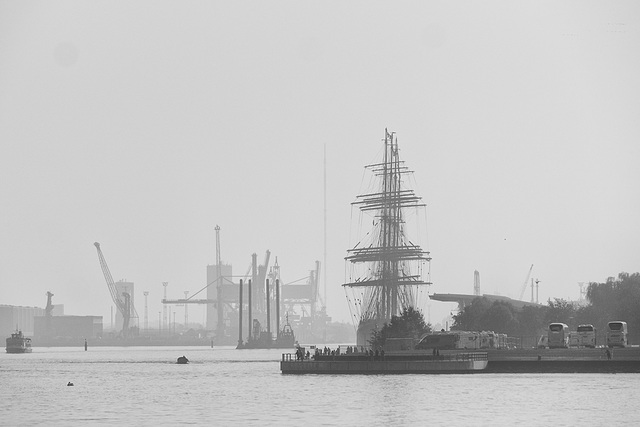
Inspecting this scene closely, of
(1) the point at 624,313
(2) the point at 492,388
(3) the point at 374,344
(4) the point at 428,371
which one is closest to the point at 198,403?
(2) the point at 492,388

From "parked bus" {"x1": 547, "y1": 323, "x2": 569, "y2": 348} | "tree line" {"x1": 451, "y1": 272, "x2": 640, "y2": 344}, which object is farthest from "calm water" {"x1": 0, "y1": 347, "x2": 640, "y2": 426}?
"tree line" {"x1": 451, "y1": 272, "x2": 640, "y2": 344}

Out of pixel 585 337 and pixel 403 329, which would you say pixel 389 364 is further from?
pixel 403 329

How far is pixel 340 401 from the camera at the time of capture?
92750mm

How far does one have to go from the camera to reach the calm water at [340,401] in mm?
79312

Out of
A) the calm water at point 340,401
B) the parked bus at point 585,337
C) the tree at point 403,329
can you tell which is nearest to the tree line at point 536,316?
the tree at point 403,329

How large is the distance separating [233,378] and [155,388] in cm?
2057

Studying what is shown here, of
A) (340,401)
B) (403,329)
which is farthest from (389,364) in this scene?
(403,329)

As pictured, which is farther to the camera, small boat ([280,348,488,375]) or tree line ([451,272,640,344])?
tree line ([451,272,640,344])

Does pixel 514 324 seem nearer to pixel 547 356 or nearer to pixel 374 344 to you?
pixel 374 344

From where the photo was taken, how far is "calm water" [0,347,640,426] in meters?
79.3

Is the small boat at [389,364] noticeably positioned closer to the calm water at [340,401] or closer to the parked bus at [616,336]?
the calm water at [340,401]

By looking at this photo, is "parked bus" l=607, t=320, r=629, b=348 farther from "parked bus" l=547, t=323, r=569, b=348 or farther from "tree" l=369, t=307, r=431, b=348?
"tree" l=369, t=307, r=431, b=348

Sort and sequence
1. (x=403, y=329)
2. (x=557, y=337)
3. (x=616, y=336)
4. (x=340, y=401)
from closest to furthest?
(x=340, y=401), (x=616, y=336), (x=557, y=337), (x=403, y=329)

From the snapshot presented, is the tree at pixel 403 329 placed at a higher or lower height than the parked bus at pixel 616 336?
higher
